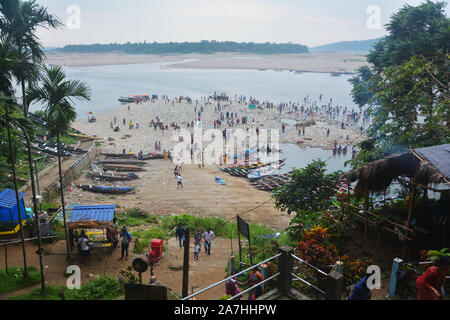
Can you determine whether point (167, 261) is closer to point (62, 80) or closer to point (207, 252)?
point (207, 252)

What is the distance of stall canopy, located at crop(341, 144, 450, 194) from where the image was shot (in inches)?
286

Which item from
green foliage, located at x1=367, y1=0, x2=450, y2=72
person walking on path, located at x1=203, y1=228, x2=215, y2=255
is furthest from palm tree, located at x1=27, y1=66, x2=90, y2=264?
green foliage, located at x1=367, y1=0, x2=450, y2=72

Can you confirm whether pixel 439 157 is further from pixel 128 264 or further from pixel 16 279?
pixel 16 279

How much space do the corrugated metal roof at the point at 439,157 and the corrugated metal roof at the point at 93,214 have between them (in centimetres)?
958

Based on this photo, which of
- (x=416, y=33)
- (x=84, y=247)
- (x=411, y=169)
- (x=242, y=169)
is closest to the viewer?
(x=411, y=169)

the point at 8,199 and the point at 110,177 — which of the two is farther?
the point at 110,177

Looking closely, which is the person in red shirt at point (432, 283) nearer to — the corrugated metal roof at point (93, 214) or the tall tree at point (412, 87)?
the tall tree at point (412, 87)

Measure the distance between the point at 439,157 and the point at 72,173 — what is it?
21908mm

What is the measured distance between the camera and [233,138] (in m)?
39.9

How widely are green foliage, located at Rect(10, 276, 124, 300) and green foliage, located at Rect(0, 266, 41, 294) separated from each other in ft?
1.84

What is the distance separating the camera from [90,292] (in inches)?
361

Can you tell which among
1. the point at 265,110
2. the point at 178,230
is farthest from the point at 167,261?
the point at 265,110

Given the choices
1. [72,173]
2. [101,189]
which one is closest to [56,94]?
[101,189]

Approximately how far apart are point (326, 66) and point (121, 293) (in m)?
128
